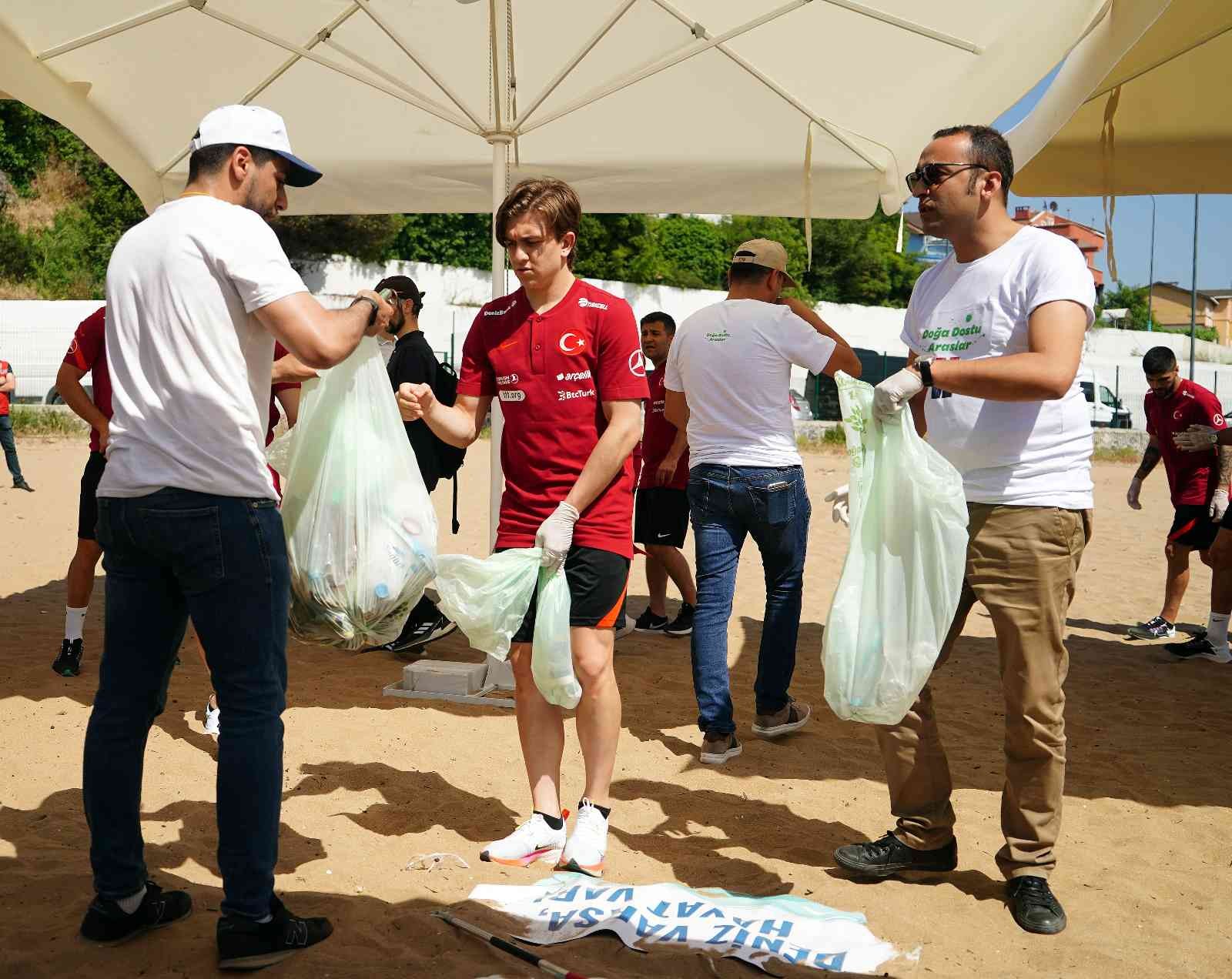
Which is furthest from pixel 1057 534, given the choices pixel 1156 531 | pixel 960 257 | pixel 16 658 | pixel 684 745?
pixel 1156 531

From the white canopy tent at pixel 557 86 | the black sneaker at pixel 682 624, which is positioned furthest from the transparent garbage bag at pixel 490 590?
the black sneaker at pixel 682 624

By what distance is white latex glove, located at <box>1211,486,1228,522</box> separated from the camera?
281 inches

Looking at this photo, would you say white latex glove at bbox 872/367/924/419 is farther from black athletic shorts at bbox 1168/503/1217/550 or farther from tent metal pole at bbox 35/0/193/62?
black athletic shorts at bbox 1168/503/1217/550

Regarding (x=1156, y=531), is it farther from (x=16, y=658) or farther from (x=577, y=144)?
(x=16, y=658)

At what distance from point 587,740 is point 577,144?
4293mm

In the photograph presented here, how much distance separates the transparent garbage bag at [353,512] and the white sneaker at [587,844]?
0.81m

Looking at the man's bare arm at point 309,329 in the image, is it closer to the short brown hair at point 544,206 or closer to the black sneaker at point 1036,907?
the short brown hair at point 544,206

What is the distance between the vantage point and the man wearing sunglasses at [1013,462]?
3082 millimetres

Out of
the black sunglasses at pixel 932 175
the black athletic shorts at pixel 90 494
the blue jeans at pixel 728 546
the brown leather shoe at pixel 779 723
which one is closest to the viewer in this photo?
the black sunglasses at pixel 932 175

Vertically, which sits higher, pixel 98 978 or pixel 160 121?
pixel 160 121

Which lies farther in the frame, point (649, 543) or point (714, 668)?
point (649, 543)

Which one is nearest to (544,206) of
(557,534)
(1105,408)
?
(557,534)

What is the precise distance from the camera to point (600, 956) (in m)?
2.83

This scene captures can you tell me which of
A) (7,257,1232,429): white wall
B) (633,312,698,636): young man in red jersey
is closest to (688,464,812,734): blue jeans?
(633,312,698,636): young man in red jersey
